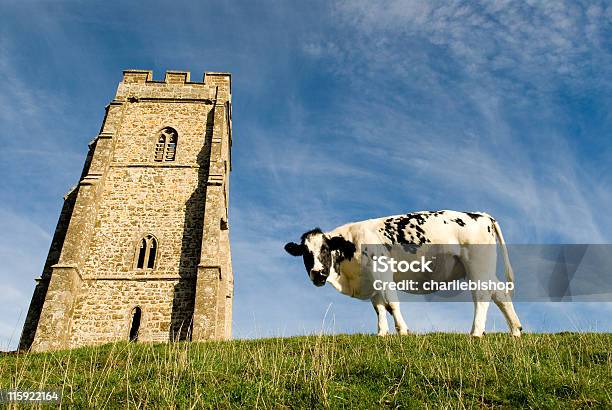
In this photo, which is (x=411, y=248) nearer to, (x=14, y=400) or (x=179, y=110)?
(x=14, y=400)

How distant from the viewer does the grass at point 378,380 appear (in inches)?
184

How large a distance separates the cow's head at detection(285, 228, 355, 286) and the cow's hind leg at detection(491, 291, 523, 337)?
2533 mm

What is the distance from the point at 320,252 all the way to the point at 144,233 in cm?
1359

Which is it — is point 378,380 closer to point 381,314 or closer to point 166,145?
point 381,314

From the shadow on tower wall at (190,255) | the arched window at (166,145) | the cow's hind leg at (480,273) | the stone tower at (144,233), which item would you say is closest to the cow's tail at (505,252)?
the cow's hind leg at (480,273)

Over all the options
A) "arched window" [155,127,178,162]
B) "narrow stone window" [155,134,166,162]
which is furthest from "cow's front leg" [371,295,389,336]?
"narrow stone window" [155,134,166,162]

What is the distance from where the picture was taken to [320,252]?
783cm

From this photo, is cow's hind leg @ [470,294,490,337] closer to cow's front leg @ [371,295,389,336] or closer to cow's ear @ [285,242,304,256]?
cow's front leg @ [371,295,389,336]

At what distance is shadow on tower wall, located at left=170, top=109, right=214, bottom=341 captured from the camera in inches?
670

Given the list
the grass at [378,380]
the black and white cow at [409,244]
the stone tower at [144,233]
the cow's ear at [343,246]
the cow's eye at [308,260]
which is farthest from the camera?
the stone tower at [144,233]

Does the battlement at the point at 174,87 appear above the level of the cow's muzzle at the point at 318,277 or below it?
above

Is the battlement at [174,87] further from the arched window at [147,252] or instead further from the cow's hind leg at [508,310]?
the cow's hind leg at [508,310]

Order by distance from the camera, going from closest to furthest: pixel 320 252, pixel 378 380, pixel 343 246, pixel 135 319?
pixel 378 380, pixel 320 252, pixel 343 246, pixel 135 319


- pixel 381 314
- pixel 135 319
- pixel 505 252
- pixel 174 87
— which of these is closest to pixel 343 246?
pixel 381 314
